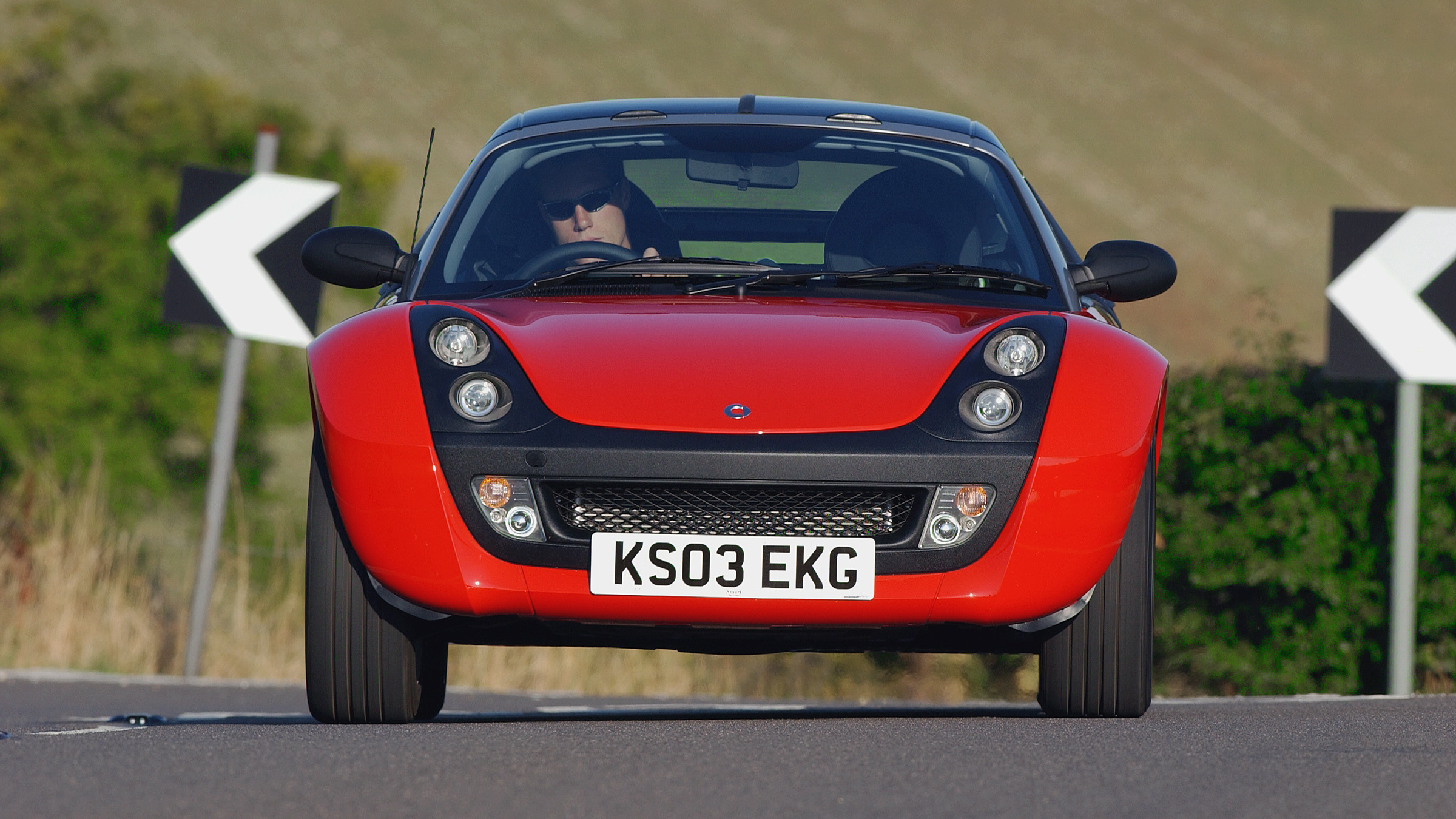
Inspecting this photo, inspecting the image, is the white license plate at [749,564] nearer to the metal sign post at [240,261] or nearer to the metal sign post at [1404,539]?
the metal sign post at [1404,539]

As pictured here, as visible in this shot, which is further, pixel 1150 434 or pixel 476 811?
pixel 1150 434

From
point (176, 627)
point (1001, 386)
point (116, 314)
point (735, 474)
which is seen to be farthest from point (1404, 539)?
point (116, 314)

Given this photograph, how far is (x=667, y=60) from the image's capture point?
3406 inches

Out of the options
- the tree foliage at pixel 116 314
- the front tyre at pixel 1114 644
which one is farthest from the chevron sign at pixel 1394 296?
the tree foliage at pixel 116 314

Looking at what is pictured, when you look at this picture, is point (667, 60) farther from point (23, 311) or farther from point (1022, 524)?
point (1022, 524)

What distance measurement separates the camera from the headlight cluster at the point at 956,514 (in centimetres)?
432

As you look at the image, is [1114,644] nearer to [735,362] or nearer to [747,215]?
[735,362]

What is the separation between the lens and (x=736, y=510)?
14.1 feet

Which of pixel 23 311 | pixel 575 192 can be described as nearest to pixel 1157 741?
pixel 575 192

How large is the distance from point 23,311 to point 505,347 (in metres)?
29.4

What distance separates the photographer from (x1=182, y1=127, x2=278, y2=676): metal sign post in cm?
941

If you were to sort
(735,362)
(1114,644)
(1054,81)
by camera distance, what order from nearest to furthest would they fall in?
(735,362) → (1114,644) → (1054,81)

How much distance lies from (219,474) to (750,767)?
651 centimetres

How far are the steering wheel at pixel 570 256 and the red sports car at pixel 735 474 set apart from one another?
13cm
